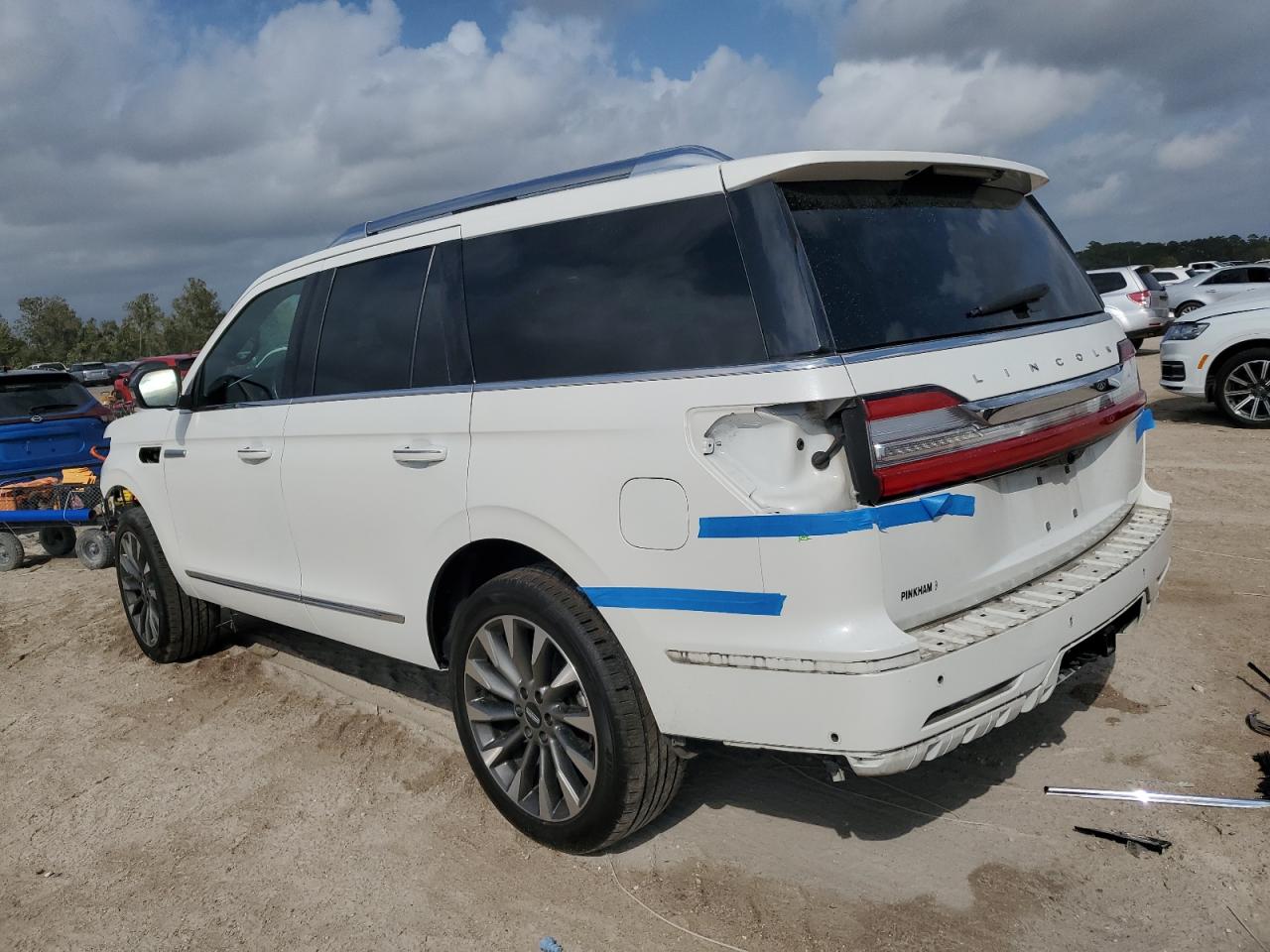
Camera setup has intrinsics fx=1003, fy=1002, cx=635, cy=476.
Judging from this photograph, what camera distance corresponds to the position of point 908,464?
253 centimetres

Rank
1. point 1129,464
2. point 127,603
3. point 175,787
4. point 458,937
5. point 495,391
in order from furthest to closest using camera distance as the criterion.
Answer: point 127,603, point 175,787, point 1129,464, point 495,391, point 458,937

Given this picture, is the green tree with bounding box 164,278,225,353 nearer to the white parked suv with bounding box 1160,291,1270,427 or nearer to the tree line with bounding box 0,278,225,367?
the tree line with bounding box 0,278,225,367

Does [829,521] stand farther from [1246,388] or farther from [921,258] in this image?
[1246,388]

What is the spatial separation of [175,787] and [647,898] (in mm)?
2177

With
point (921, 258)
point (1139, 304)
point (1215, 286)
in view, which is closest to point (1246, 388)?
point (1139, 304)

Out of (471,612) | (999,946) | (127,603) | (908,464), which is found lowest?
(999,946)

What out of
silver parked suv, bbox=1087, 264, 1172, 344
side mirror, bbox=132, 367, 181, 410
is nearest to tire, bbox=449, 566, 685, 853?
side mirror, bbox=132, 367, 181, 410

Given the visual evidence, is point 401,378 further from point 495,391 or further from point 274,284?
point 274,284

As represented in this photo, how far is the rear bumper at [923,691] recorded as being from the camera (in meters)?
2.49

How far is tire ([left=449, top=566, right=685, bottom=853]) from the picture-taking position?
2943 millimetres

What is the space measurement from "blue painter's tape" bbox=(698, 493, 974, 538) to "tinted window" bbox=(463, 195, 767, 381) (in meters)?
0.43

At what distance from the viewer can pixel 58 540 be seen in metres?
9.13

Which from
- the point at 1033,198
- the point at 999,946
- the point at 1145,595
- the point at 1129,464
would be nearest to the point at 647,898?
A: the point at 999,946

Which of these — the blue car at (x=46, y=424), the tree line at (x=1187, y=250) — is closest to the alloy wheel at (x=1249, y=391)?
the blue car at (x=46, y=424)
